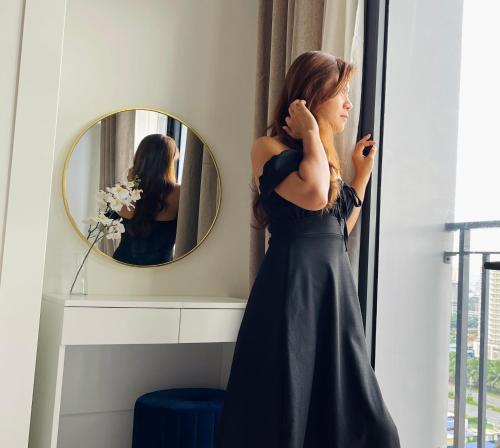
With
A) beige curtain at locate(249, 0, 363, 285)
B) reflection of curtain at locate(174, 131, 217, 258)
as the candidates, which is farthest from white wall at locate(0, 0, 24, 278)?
beige curtain at locate(249, 0, 363, 285)

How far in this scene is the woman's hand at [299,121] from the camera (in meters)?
1.71

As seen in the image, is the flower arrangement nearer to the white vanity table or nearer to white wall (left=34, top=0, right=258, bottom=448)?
white wall (left=34, top=0, right=258, bottom=448)

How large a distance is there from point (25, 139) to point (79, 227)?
0.62 meters

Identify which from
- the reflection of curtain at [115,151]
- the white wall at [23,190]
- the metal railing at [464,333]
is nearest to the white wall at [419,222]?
the metal railing at [464,333]

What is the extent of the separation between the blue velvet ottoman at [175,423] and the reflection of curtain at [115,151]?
668mm

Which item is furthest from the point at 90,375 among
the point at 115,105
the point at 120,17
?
the point at 120,17

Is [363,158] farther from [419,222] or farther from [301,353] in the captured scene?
[301,353]

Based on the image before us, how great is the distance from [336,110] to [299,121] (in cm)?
17

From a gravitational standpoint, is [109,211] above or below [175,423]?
above

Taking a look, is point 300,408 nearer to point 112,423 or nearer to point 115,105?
point 112,423

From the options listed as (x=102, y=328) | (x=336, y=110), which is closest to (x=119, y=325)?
(x=102, y=328)

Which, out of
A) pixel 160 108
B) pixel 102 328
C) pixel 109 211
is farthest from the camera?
pixel 160 108

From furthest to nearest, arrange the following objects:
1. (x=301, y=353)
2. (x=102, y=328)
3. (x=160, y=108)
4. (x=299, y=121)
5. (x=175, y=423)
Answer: (x=160, y=108) < (x=175, y=423) < (x=102, y=328) < (x=299, y=121) < (x=301, y=353)

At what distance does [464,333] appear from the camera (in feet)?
6.52
